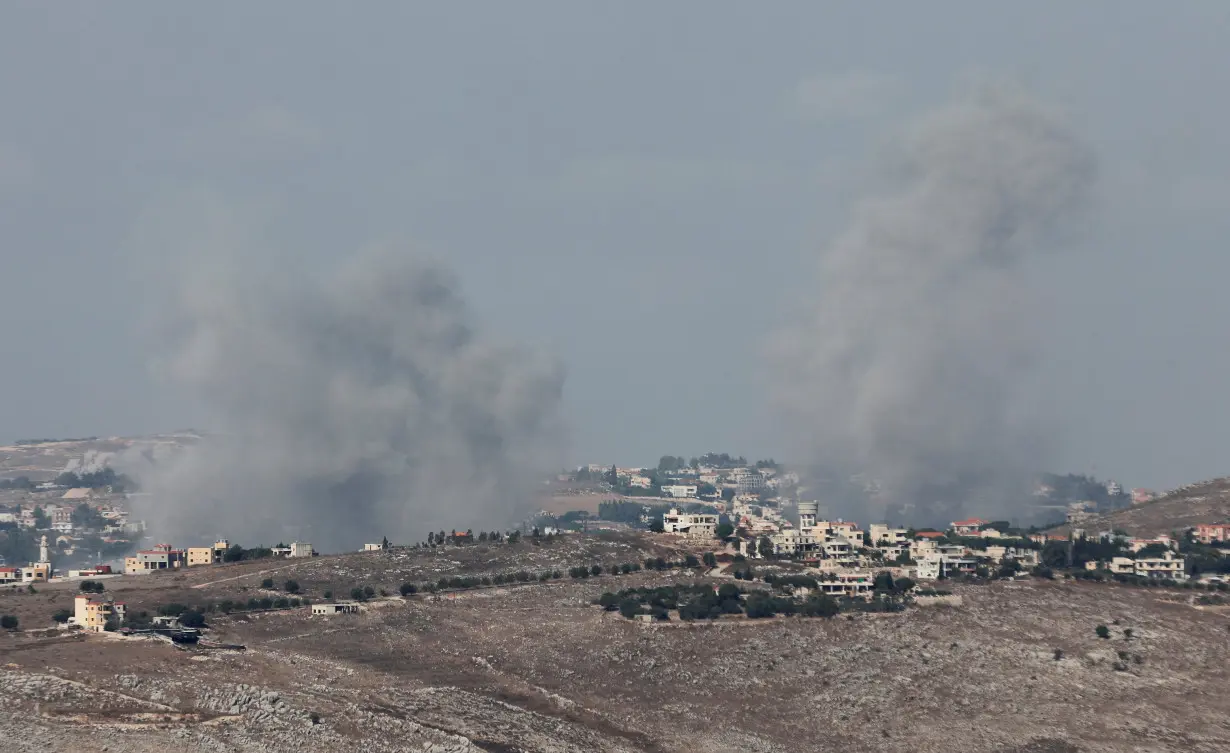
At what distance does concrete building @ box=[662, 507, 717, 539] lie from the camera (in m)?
180

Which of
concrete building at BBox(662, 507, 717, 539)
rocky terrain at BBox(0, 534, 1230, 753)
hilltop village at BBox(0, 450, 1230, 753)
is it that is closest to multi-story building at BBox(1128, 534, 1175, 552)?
hilltop village at BBox(0, 450, 1230, 753)

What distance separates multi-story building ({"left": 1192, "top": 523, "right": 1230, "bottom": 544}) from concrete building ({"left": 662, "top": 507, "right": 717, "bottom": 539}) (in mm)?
49445

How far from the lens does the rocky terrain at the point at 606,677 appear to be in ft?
331

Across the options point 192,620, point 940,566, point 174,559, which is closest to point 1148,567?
point 940,566

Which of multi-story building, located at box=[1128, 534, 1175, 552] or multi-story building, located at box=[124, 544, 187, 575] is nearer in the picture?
multi-story building, located at box=[124, 544, 187, 575]

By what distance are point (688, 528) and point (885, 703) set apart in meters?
63.5

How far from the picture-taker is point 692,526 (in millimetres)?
181250

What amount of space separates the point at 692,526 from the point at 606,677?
62.6 meters

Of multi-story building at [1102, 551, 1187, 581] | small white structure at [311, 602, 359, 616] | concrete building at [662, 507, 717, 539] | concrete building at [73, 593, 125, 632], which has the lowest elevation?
multi-story building at [1102, 551, 1187, 581]

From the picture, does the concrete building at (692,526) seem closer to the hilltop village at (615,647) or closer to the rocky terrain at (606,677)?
the hilltop village at (615,647)

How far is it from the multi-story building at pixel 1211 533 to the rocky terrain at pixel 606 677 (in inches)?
1241

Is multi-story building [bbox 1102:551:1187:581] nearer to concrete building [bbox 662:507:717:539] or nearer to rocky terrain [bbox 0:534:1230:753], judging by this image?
rocky terrain [bbox 0:534:1230:753]

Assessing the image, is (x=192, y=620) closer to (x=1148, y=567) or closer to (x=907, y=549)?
(x=907, y=549)

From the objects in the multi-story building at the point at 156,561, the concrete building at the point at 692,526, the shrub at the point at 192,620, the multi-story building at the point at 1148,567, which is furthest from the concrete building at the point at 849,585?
the multi-story building at the point at 156,561
